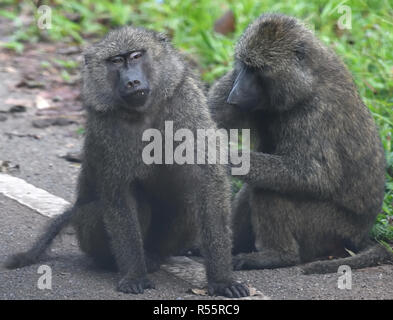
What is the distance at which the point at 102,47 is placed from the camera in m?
4.14

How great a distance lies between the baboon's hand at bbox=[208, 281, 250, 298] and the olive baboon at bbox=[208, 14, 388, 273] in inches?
21.2

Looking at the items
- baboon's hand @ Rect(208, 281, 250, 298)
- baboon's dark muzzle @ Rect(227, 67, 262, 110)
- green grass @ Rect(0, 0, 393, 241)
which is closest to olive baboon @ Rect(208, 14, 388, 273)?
baboon's dark muzzle @ Rect(227, 67, 262, 110)

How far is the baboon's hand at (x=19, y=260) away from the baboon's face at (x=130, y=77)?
1.04 metres

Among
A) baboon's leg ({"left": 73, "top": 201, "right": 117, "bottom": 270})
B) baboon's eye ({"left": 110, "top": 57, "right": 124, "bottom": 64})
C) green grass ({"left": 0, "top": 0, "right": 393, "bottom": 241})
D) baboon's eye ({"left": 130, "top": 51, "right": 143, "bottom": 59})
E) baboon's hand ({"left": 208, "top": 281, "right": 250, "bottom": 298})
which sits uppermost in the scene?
green grass ({"left": 0, "top": 0, "right": 393, "bottom": 241})

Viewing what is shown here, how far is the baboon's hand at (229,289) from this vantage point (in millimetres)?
3920

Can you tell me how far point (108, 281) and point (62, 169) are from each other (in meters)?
2.00

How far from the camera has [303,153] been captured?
459cm

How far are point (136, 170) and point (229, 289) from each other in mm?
809

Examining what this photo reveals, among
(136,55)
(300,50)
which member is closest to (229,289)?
(136,55)

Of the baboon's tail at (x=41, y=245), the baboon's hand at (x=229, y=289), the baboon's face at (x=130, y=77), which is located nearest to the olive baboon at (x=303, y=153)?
the baboon's hand at (x=229, y=289)

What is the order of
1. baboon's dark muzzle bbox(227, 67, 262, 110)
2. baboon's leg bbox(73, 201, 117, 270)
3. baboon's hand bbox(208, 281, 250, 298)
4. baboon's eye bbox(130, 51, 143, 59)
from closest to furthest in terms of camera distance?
baboon's hand bbox(208, 281, 250, 298) < baboon's eye bbox(130, 51, 143, 59) < baboon's leg bbox(73, 201, 117, 270) < baboon's dark muzzle bbox(227, 67, 262, 110)

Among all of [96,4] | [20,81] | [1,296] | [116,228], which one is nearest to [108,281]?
[116,228]

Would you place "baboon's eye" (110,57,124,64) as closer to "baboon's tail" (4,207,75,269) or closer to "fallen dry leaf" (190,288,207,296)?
"baboon's tail" (4,207,75,269)

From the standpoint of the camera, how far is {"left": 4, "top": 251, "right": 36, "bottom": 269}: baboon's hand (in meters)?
4.21
